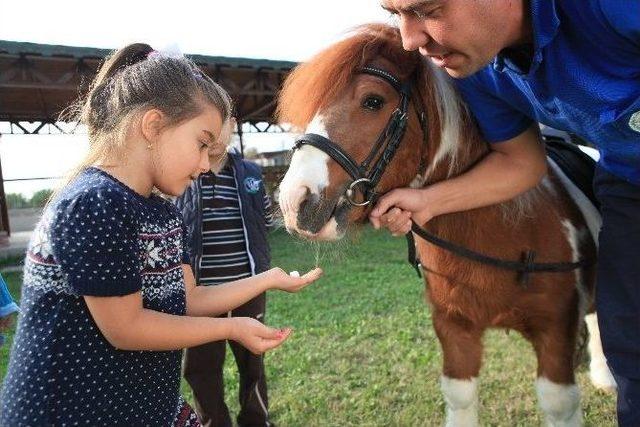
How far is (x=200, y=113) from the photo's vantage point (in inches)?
53.7

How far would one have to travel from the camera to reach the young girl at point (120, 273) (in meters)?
1.21

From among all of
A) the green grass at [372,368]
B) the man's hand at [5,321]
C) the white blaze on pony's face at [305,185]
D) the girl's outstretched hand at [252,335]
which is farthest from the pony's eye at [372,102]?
the man's hand at [5,321]

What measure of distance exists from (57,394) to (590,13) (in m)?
1.54

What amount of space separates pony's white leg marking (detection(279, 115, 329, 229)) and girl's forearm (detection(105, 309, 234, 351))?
47cm

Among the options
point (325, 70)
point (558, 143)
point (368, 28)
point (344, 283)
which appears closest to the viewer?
point (325, 70)

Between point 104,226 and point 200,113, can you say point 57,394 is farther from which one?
point 200,113

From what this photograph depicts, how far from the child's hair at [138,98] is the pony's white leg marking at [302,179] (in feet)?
1.09

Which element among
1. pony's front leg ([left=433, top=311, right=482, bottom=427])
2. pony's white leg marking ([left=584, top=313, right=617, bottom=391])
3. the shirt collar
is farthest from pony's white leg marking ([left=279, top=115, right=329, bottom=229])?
pony's white leg marking ([left=584, top=313, right=617, bottom=391])

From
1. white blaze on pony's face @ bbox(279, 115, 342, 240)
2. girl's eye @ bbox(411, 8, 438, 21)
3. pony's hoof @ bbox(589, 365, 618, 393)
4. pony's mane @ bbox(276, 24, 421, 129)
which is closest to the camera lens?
girl's eye @ bbox(411, 8, 438, 21)

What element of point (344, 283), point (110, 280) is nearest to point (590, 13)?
point (110, 280)

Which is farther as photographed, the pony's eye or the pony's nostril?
the pony's eye

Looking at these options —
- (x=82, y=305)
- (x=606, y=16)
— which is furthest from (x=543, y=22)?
(x=82, y=305)

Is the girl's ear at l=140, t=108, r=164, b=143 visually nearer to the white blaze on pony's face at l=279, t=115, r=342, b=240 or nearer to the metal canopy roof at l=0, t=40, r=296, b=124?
the white blaze on pony's face at l=279, t=115, r=342, b=240

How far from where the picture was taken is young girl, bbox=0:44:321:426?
121 centimetres
